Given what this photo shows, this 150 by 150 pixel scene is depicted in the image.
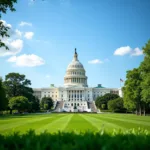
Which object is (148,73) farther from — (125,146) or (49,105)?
(49,105)

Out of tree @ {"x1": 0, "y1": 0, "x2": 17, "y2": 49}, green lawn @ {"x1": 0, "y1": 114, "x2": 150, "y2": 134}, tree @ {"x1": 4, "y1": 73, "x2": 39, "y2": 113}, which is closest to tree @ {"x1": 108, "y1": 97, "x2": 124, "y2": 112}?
tree @ {"x1": 4, "y1": 73, "x2": 39, "y2": 113}

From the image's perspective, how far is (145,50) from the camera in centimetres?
4947

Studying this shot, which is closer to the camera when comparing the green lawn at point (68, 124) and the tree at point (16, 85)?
the green lawn at point (68, 124)

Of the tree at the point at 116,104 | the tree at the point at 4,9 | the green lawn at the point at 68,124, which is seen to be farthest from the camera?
the tree at the point at 116,104

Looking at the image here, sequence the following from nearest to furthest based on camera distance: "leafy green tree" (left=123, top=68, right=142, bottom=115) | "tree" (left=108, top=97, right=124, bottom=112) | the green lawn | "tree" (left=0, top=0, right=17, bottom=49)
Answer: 1. "tree" (left=0, top=0, right=17, bottom=49)
2. the green lawn
3. "leafy green tree" (left=123, top=68, right=142, bottom=115)
4. "tree" (left=108, top=97, right=124, bottom=112)

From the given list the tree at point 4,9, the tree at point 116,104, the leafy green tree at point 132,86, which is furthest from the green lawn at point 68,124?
the tree at point 116,104

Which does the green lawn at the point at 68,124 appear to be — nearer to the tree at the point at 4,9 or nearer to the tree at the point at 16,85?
the tree at the point at 4,9

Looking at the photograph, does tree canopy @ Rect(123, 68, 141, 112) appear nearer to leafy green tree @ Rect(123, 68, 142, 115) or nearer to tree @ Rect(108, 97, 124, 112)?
leafy green tree @ Rect(123, 68, 142, 115)

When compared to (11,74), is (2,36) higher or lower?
lower

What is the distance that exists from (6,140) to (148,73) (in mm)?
45528

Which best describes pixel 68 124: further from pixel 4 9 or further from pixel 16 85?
pixel 16 85

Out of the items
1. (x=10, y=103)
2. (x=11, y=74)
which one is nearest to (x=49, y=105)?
(x=11, y=74)

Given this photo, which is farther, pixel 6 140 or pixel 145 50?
pixel 145 50

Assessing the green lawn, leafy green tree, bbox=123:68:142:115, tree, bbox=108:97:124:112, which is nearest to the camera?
the green lawn
